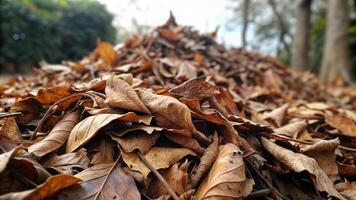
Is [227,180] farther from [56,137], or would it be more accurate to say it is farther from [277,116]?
[277,116]

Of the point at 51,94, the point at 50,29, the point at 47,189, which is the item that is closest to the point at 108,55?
the point at 51,94

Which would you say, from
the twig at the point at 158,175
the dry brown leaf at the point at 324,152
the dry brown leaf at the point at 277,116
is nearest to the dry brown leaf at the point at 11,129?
the twig at the point at 158,175

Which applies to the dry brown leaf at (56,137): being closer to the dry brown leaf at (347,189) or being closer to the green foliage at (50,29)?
the dry brown leaf at (347,189)

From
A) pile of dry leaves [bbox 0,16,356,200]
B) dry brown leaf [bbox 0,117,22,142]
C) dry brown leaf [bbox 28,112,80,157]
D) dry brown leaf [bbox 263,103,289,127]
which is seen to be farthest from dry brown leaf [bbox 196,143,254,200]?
dry brown leaf [bbox 263,103,289,127]

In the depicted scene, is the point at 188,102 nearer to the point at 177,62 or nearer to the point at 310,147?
the point at 310,147

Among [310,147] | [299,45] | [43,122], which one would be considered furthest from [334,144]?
[299,45]
